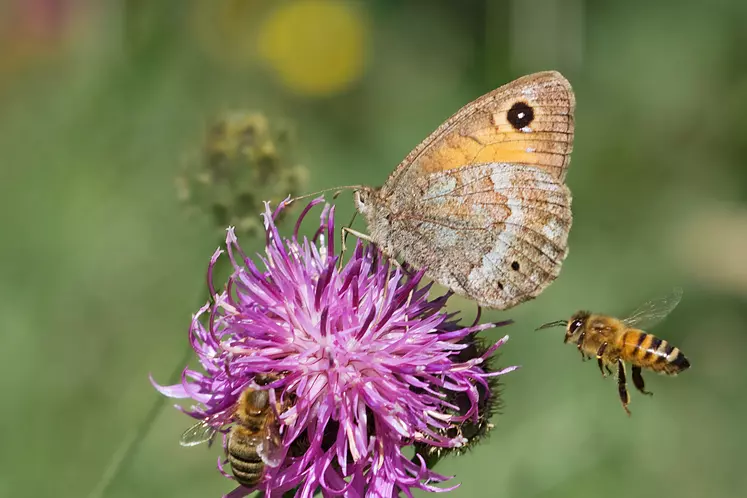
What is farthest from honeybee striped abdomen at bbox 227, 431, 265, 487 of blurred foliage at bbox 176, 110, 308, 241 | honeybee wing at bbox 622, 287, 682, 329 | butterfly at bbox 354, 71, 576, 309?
honeybee wing at bbox 622, 287, 682, 329

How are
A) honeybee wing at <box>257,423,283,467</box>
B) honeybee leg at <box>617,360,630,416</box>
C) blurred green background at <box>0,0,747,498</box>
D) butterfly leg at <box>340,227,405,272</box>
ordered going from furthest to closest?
blurred green background at <box>0,0,747,498</box> < honeybee leg at <box>617,360,630,416</box> < butterfly leg at <box>340,227,405,272</box> < honeybee wing at <box>257,423,283,467</box>

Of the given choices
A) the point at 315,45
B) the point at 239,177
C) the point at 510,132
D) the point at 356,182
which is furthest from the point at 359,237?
the point at 315,45

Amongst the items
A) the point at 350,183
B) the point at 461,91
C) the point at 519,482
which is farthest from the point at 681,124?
the point at 519,482

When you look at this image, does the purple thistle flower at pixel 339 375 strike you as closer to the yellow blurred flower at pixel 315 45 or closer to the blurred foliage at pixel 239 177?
the blurred foliage at pixel 239 177

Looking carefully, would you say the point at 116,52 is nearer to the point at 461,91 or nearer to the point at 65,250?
the point at 65,250

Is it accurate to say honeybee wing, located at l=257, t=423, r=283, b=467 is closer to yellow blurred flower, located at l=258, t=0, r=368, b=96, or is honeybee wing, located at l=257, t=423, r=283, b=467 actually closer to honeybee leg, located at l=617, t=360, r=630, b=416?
honeybee leg, located at l=617, t=360, r=630, b=416

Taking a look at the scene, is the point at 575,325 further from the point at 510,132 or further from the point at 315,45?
the point at 315,45
